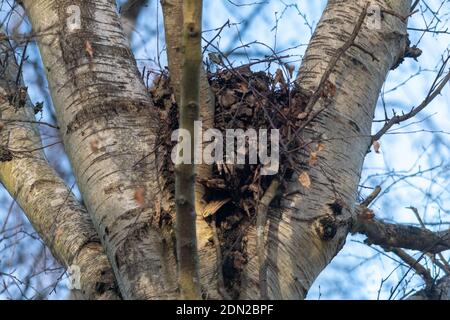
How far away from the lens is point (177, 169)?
2469 mm

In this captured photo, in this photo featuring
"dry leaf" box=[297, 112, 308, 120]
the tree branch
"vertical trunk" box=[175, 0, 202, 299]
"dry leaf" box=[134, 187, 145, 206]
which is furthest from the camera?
the tree branch

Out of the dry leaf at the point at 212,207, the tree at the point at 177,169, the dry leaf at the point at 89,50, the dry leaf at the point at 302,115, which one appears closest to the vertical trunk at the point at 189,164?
the tree at the point at 177,169

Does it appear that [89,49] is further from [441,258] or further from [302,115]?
[441,258]

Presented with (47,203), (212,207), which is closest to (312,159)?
(212,207)

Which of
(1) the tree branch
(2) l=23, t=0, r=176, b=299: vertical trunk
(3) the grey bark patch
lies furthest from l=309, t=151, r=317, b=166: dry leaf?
(1) the tree branch

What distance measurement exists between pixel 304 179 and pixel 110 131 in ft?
2.57

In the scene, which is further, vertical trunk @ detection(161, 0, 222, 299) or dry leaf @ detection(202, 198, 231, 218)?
dry leaf @ detection(202, 198, 231, 218)

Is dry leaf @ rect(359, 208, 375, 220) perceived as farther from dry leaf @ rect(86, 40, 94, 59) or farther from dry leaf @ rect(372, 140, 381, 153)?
dry leaf @ rect(86, 40, 94, 59)

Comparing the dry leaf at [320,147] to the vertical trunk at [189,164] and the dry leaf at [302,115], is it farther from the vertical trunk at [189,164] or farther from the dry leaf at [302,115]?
the vertical trunk at [189,164]

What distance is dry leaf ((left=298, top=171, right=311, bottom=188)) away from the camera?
3.06m

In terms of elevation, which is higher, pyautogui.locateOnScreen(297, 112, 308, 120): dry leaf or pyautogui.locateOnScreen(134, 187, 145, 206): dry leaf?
pyautogui.locateOnScreen(297, 112, 308, 120): dry leaf

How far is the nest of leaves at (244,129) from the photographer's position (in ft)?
9.83

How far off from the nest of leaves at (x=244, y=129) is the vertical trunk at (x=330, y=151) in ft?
0.19

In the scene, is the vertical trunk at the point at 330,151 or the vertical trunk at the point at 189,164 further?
the vertical trunk at the point at 330,151
